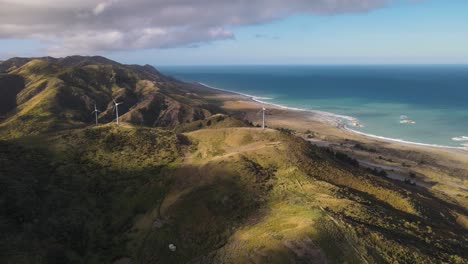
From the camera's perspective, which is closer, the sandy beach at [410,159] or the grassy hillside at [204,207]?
the grassy hillside at [204,207]

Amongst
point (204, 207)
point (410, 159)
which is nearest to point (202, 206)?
point (204, 207)

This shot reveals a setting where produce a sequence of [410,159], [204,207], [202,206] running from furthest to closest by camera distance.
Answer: [410,159], [202,206], [204,207]

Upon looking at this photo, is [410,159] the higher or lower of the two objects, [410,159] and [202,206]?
the lower

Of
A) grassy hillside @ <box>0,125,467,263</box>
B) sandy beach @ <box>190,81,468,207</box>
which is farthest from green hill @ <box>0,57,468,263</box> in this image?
sandy beach @ <box>190,81,468,207</box>

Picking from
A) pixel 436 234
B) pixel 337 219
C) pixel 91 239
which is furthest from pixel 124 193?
pixel 436 234

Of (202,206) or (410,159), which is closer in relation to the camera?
(202,206)

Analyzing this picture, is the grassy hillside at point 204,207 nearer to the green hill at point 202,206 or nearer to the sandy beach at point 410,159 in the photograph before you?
the green hill at point 202,206

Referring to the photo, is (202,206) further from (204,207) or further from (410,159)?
(410,159)

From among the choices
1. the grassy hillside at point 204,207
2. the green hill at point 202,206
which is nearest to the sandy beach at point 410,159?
the green hill at point 202,206
